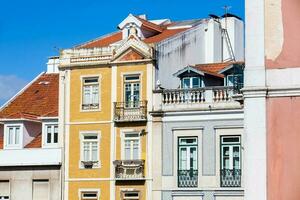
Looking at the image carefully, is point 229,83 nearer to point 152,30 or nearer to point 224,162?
point 224,162

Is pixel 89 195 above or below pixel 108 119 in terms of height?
below

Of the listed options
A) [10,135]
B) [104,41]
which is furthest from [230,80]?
[10,135]

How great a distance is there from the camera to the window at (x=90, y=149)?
141ft

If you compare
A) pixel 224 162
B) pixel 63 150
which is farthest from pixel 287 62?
pixel 63 150

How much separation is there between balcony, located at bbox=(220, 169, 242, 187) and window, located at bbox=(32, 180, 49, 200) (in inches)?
355

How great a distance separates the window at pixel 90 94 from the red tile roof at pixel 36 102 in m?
2.17

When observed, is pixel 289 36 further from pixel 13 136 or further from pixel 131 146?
pixel 13 136

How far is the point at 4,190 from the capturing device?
44.7 m

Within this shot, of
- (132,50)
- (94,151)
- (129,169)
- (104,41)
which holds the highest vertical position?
(104,41)

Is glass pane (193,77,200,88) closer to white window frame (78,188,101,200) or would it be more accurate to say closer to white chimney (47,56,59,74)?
white window frame (78,188,101,200)

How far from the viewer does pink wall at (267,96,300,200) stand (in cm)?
2086

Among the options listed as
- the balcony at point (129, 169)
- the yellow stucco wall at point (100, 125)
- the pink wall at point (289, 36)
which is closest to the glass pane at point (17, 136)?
the yellow stucco wall at point (100, 125)

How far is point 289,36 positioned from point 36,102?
2747cm

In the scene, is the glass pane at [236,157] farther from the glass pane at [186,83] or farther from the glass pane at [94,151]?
the glass pane at [94,151]
